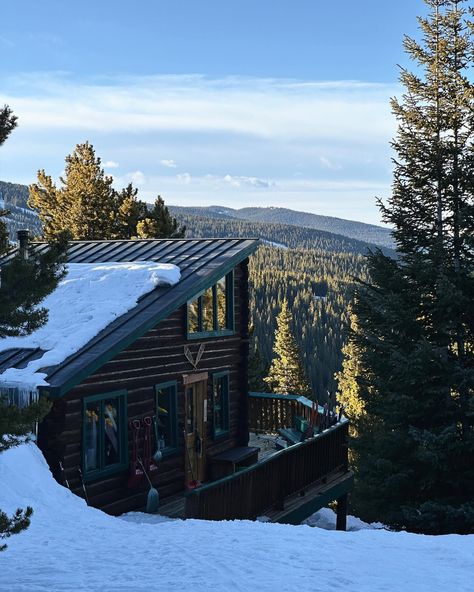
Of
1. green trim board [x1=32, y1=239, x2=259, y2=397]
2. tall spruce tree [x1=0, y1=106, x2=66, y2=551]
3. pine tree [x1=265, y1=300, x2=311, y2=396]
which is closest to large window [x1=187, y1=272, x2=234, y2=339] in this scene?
green trim board [x1=32, y1=239, x2=259, y2=397]

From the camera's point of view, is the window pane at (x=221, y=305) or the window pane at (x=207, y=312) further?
the window pane at (x=221, y=305)

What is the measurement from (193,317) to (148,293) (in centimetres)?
194

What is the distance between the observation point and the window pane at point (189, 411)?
17016 millimetres

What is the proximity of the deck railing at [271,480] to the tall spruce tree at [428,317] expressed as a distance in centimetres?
135

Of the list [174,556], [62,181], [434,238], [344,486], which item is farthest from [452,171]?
[62,181]

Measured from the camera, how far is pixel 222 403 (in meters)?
19.1

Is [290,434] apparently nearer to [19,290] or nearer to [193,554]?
[193,554]

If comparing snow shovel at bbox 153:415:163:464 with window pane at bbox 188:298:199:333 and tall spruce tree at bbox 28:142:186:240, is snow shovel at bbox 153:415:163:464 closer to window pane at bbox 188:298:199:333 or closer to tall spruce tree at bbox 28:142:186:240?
window pane at bbox 188:298:199:333

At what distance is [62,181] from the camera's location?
46625mm

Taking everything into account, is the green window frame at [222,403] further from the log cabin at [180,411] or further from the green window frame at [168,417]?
the green window frame at [168,417]

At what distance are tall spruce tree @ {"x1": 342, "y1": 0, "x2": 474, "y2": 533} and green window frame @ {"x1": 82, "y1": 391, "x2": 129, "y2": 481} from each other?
24.3 feet

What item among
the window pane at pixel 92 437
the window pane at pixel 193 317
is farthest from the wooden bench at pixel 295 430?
the window pane at pixel 92 437

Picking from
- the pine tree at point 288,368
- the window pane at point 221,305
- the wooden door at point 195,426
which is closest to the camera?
the wooden door at point 195,426

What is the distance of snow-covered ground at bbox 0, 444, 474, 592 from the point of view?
8992 millimetres
